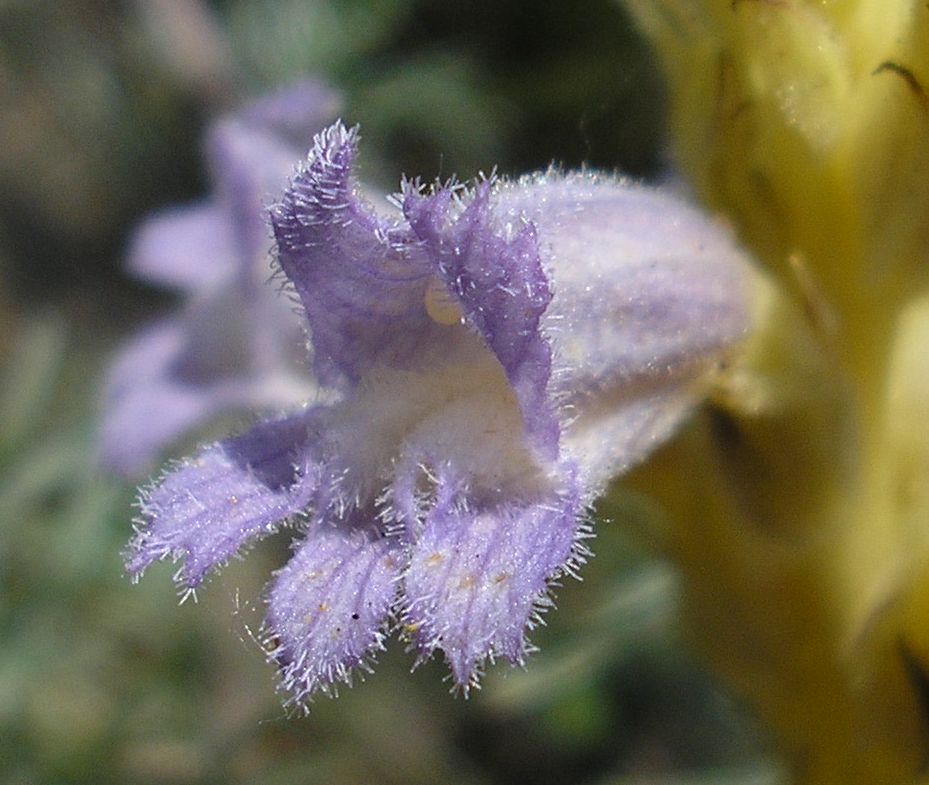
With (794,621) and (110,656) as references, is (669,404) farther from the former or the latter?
(110,656)

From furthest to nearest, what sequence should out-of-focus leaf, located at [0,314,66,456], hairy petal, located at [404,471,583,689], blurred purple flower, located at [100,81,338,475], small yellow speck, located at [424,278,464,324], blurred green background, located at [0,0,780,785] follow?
out-of-focus leaf, located at [0,314,66,456]
blurred green background, located at [0,0,780,785]
blurred purple flower, located at [100,81,338,475]
small yellow speck, located at [424,278,464,324]
hairy petal, located at [404,471,583,689]

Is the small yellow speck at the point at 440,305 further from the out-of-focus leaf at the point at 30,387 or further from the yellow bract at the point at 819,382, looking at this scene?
the out-of-focus leaf at the point at 30,387

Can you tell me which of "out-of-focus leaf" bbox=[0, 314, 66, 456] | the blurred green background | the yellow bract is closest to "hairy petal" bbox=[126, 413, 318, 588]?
the yellow bract

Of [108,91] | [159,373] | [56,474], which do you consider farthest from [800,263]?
[108,91]

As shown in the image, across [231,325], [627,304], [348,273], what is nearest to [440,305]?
[348,273]

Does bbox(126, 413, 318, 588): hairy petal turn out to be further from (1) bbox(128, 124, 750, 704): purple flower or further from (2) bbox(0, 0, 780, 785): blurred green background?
(2) bbox(0, 0, 780, 785): blurred green background

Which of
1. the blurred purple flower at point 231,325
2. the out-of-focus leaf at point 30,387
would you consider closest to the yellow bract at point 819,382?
the blurred purple flower at point 231,325
